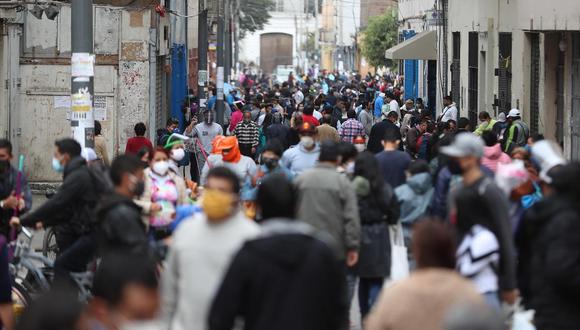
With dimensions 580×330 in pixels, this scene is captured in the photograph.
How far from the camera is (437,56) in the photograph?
3694 cm

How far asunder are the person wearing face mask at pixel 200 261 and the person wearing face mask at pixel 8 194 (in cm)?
461

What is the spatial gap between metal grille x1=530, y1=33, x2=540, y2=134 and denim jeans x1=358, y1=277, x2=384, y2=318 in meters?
13.0

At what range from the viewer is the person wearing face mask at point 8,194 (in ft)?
38.5

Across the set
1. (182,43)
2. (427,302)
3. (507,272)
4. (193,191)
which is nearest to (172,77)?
(182,43)

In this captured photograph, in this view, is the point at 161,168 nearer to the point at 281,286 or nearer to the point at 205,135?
Result: the point at 281,286

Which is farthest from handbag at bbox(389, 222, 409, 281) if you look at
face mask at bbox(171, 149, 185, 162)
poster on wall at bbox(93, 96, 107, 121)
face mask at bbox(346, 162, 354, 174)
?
poster on wall at bbox(93, 96, 107, 121)

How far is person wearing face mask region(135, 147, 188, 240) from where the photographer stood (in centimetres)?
1091

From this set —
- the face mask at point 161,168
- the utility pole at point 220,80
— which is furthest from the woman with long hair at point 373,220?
the utility pole at point 220,80

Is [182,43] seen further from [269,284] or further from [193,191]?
[269,284]

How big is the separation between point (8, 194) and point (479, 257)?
518 centimetres

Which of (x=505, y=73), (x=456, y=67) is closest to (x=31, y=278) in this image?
(x=505, y=73)

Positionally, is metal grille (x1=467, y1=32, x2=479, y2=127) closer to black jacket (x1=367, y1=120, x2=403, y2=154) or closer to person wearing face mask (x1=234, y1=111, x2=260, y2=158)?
person wearing face mask (x1=234, y1=111, x2=260, y2=158)

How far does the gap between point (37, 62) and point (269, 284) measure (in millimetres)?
16725

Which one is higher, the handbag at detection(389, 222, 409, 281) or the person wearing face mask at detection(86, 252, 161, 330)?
the person wearing face mask at detection(86, 252, 161, 330)
